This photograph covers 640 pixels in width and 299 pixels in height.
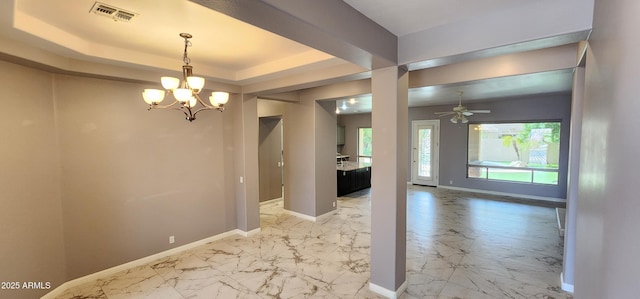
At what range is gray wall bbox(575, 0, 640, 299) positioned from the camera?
99 centimetres

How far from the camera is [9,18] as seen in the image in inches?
74.6

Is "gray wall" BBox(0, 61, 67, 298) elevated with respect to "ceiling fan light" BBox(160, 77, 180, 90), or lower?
lower

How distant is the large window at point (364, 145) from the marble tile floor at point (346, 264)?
5589 mm

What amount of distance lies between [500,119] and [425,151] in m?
2.47

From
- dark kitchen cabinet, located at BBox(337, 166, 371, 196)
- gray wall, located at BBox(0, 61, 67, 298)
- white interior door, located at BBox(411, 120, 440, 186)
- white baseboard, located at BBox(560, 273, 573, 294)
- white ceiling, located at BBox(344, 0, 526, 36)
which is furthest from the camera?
white interior door, located at BBox(411, 120, 440, 186)

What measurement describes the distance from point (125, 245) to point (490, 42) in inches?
191

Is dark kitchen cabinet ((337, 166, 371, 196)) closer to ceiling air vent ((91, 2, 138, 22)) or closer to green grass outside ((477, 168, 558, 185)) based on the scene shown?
green grass outside ((477, 168, 558, 185))

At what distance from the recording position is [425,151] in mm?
9344

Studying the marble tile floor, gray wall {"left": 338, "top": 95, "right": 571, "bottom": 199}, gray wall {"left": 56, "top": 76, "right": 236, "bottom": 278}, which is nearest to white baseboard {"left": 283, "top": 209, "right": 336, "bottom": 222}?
the marble tile floor

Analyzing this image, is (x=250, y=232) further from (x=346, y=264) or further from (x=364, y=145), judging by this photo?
(x=364, y=145)

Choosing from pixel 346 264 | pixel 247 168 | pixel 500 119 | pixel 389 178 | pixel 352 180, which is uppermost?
pixel 500 119

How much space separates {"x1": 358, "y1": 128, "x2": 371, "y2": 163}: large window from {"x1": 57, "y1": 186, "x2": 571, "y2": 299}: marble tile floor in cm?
559

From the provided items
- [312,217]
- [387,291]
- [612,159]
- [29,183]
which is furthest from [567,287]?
[29,183]

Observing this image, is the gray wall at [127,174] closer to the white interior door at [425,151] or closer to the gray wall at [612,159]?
the gray wall at [612,159]
